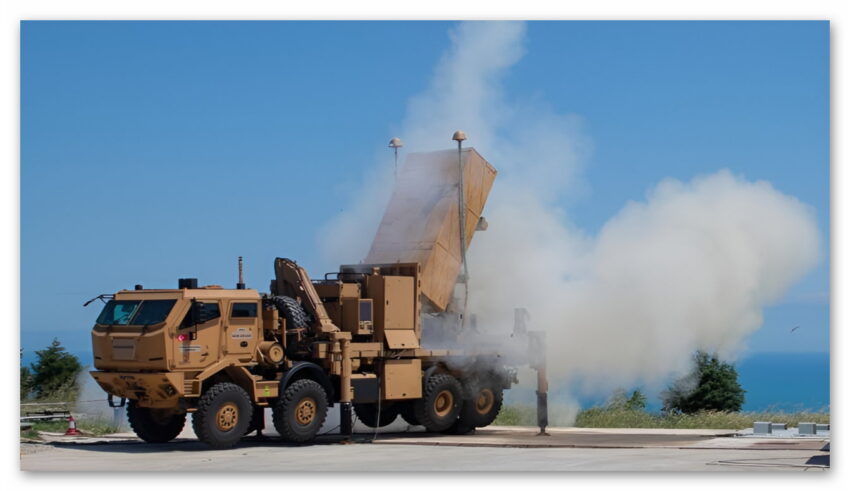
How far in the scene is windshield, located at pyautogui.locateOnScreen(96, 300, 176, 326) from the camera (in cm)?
2303

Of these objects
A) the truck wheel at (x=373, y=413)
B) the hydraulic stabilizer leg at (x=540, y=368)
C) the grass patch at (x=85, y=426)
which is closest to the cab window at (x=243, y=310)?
the truck wheel at (x=373, y=413)

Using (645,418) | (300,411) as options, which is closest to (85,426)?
(300,411)

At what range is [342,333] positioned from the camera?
25.2m

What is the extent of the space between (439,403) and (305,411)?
11.8ft

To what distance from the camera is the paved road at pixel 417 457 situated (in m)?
19.2

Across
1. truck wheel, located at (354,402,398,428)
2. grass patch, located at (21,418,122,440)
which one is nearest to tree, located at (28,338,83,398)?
grass patch, located at (21,418,122,440)

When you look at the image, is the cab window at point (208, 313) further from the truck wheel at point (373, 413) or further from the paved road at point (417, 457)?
the truck wheel at point (373, 413)

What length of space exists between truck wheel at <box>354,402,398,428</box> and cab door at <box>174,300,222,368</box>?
15.8 ft

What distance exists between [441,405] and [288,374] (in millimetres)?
4112

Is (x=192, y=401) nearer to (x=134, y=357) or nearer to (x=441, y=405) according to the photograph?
(x=134, y=357)

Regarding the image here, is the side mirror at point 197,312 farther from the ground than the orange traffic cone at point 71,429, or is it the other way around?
the side mirror at point 197,312

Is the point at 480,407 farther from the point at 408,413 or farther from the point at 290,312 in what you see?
the point at 290,312

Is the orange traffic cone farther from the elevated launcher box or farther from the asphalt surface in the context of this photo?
the elevated launcher box

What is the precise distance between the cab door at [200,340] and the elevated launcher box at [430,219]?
453 cm
